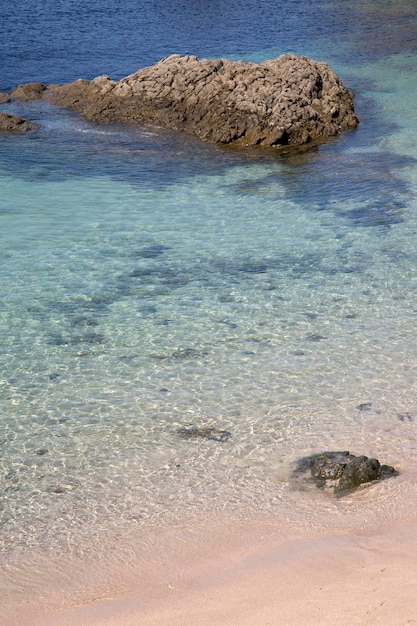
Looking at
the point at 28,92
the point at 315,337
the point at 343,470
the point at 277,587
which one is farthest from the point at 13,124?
the point at 277,587

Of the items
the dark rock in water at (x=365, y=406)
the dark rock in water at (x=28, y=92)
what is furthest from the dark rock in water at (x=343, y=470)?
the dark rock in water at (x=28, y=92)

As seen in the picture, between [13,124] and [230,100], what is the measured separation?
18.4 ft

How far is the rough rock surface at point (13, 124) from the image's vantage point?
19.8 m

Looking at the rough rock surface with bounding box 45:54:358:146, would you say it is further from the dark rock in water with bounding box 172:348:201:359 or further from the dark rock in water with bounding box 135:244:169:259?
the dark rock in water with bounding box 172:348:201:359

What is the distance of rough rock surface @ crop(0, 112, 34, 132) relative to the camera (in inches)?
781

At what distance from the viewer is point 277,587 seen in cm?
606

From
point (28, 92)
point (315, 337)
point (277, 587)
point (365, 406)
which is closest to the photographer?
point (277, 587)

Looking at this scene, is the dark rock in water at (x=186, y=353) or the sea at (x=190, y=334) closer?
the sea at (x=190, y=334)

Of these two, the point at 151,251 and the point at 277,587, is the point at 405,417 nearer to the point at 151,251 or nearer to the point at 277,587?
the point at 277,587

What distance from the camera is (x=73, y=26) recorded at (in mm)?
31031

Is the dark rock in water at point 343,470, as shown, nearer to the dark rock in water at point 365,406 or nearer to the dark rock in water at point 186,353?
the dark rock in water at point 365,406

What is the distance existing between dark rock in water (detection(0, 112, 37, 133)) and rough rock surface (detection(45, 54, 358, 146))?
1.78 m

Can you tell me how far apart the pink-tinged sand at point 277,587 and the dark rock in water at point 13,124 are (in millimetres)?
15518

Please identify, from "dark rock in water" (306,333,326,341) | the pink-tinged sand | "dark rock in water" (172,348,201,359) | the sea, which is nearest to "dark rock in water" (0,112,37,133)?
the sea
